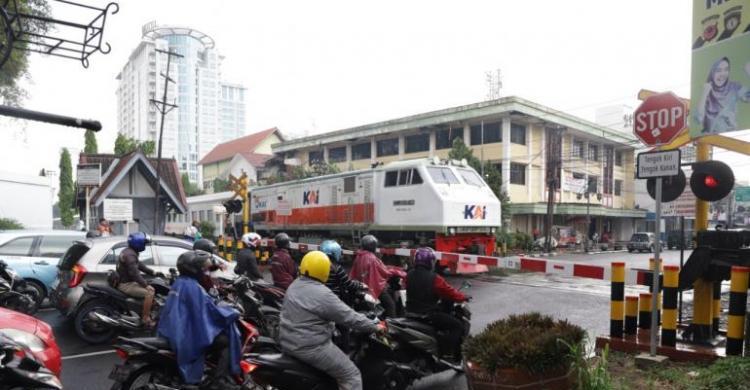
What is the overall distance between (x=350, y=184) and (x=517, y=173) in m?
17.8

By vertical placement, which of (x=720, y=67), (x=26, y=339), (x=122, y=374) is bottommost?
(x=122, y=374)

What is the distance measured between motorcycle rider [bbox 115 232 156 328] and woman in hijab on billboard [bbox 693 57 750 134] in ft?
22.8

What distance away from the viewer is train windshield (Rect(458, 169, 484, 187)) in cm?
1539

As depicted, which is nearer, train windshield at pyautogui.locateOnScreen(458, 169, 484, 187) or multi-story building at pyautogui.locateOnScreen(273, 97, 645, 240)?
train windshield at pyautogui.locateOnScreen(458, 169, 484, 187)

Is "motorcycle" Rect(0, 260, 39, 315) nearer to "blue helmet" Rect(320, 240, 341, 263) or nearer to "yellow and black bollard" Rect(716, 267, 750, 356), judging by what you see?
"blue helmet" Rect(320, 240, 341, 263)

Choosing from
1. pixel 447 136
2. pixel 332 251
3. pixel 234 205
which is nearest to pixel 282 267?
pixel 332 251

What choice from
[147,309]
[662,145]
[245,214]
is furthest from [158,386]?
[245,214]

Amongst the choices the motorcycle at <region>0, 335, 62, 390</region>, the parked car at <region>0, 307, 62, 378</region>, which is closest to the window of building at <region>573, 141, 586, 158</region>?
the parked car at <region>0, 307, 62, 378</region>

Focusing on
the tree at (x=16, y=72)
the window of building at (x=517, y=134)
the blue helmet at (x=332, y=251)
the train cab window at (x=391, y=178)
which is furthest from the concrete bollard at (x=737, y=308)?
the window of building at (x=517, y=134)

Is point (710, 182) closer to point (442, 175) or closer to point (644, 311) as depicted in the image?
point (644, 311)

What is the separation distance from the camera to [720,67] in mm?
5043

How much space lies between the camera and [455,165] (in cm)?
1551

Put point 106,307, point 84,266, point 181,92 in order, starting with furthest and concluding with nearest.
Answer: point 181,92 → point 84,266 → point 106,307

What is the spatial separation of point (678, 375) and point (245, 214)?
15.5 metres
